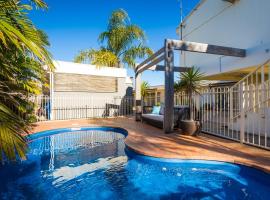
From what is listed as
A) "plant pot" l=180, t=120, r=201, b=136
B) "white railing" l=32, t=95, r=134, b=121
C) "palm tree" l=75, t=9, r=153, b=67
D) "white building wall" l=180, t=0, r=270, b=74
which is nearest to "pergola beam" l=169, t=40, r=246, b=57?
"white building wall" l=180, t=0, r=270, b=74

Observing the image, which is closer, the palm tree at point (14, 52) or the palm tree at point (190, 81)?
the palm tree at point (14, 52)

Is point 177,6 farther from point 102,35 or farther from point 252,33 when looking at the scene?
point 252,33

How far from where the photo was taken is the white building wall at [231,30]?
329 inches

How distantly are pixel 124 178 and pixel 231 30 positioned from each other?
30.2 ft

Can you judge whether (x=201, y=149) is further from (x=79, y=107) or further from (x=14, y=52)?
(x=79, y=107)

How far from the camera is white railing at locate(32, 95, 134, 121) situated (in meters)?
13.2

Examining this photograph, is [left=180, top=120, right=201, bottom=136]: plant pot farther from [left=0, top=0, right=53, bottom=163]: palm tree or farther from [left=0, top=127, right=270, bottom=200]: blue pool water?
[left=0, top=0, right=53, bottom=163]: palm tree

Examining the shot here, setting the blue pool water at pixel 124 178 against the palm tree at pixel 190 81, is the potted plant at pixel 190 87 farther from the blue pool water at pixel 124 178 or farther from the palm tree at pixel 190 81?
the blue pool water at pixel 124 178

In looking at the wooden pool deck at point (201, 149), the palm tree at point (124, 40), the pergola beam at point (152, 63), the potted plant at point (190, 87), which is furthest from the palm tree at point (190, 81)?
the palm tree at point (124, 40)

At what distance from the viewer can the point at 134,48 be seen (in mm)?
17875

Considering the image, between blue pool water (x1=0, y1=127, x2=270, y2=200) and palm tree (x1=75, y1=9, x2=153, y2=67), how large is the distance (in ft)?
41.5

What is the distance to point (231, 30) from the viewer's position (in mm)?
10094

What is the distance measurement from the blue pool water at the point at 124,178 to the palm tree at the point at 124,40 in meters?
12.7

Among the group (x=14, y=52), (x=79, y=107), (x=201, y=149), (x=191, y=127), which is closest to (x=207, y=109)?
(x=191, y=127)
